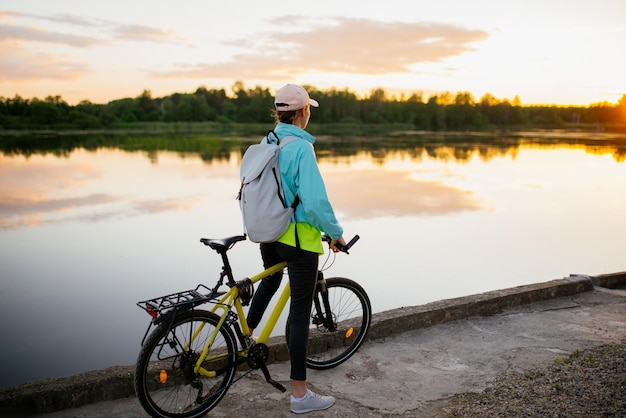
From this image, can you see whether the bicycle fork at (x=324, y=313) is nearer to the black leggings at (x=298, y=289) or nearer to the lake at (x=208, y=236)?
the black leggings at (x=298, y=289)

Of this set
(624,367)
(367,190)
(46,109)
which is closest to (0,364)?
(624,367)

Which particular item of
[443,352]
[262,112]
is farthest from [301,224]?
[262,112]

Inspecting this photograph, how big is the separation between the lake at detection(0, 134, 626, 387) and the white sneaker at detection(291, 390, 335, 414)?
307 cm

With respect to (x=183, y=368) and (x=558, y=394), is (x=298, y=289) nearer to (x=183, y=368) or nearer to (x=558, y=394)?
(x=183, y=368)

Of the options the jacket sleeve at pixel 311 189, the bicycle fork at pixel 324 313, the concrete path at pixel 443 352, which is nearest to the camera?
the jacket sleeve at pixel 311 189

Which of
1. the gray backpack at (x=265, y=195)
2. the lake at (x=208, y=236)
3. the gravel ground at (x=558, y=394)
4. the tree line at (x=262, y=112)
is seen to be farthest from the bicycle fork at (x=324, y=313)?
the tree line at (x=262, y=112)

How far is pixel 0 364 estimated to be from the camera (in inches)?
216

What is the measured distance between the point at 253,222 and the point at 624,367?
2820 mm

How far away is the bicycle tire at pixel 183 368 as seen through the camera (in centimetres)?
A: 287

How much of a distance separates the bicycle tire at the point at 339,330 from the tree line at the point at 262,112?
7669 centimetres

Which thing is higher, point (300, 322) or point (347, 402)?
point (300, 322)

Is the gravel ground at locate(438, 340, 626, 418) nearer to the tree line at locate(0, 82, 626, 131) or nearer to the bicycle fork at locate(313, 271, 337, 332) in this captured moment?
the bicycle fork at locate(313, 271, 337, 332)

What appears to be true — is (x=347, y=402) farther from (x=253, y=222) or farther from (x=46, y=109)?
(x=46, y=109)

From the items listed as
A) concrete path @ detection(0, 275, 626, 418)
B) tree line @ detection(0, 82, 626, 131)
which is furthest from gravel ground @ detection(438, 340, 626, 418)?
tree line @ detection(0, 82, 626, 131)
